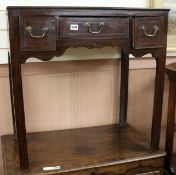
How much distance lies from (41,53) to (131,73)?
31.0 inches

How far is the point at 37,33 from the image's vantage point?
3.96 feet

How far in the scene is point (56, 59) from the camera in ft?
5.60

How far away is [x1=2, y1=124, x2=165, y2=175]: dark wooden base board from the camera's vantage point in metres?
1.38

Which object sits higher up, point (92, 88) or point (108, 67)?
point (108, 67)

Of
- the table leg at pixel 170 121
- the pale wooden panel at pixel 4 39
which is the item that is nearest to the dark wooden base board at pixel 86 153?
the table leg at pixel 170 121

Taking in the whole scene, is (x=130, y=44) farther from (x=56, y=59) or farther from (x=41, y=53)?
(x=56, y=59)

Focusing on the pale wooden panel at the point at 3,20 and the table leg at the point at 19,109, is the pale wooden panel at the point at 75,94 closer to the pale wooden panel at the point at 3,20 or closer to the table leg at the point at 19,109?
the pale wooden panel at the point at 3,20

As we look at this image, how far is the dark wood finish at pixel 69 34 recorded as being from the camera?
47.1 inches

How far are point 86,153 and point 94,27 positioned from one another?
624 millimetres

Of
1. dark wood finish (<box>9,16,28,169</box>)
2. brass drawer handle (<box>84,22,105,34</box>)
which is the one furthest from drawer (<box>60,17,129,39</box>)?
dark wood finish (<box>9,16,28,169</box>)

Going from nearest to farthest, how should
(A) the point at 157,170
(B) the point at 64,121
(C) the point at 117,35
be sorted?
(C) the point at 117,35, (A) the point at 157,170, (B) the point at 64,121

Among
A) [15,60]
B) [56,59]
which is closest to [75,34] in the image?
[15,60]

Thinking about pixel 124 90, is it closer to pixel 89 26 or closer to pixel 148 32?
pixel 148 32

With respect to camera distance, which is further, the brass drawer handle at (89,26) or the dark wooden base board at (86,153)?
the dark wooden base board at (86,153)
